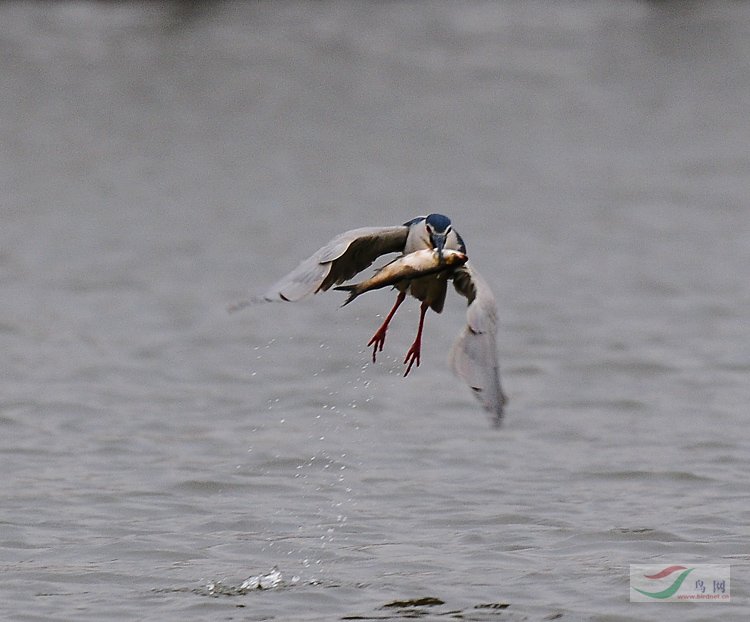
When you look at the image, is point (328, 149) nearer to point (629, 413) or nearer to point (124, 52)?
point (124, 52)

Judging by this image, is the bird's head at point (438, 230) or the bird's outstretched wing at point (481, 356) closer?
the bird's outstretched wing at point (481, 356)

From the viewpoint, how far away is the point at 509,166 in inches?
812

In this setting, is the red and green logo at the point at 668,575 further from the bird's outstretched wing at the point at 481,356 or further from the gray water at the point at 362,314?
the bird's outstretched wing at the point at 481,356

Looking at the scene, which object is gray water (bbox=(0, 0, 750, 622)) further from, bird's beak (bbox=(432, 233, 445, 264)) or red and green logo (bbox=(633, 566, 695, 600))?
bird's beak (bbox=(432, 233, 445, 264))

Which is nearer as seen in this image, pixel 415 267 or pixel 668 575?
pixel 415 267

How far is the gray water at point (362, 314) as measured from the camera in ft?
26.6

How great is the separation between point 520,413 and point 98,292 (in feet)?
17.1

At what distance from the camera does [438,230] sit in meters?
6.80

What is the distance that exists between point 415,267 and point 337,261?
0.54m

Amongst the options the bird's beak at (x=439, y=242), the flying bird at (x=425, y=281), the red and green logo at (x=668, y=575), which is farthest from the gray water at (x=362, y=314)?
the bird's beak at (x=439, y=242)

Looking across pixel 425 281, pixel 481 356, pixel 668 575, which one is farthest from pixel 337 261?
pixel 668 575

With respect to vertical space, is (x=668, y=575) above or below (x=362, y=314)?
below

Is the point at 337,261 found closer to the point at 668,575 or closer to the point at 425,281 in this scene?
the point at 425,281

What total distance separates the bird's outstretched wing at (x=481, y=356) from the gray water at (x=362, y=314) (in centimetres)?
153
